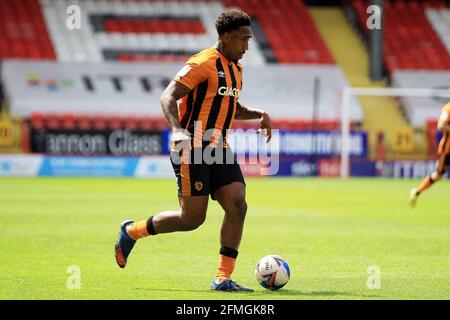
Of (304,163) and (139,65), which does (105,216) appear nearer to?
(304,163)

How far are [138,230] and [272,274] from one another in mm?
1318

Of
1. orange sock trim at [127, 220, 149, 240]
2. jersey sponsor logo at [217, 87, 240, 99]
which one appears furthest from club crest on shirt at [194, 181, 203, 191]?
jersey sponsor logo at [217, 87, 240, 99]

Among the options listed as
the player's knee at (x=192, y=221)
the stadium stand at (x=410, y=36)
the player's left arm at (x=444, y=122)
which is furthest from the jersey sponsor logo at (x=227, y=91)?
the stadium stand at (x=410, y=36)

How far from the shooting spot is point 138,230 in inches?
361

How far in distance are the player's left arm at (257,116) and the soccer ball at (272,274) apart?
1216mm

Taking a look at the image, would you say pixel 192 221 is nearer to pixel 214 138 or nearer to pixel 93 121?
pixel 214 138

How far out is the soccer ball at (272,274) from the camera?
28.9ft

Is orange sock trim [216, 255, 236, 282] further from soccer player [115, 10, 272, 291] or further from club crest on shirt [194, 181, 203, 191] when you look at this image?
club crest on shirt [194, 181, 203, 191]

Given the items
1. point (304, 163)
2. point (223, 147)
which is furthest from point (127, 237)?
point (304, 163)

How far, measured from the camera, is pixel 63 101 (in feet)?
122

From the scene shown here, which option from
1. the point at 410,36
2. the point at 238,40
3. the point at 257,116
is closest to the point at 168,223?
the point at 257,116

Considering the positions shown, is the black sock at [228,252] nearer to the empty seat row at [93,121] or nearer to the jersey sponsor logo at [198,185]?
the jersey sponsor logo at [198,185]

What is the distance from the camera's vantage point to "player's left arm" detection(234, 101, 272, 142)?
30.7ft

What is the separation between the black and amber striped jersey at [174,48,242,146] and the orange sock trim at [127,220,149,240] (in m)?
0.99
